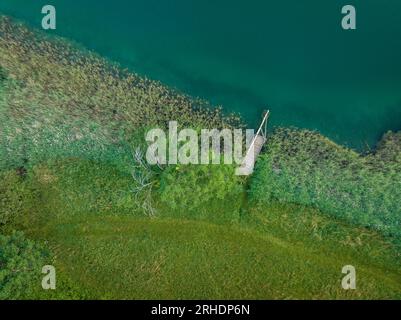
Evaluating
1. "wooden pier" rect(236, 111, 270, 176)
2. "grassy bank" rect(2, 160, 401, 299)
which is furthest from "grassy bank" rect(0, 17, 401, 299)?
"wooden pier" rect(236, 111, 270, 176)

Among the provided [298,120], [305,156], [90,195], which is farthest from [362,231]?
[90,195]

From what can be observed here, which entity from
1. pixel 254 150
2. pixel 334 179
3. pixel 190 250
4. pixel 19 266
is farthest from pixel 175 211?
pixel 334 179

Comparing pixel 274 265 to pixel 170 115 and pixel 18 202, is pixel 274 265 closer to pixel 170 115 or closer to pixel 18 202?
pixel 170 115

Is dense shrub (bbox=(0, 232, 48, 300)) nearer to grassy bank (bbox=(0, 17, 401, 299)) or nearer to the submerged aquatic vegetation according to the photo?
grassy bank (bbox=(0, 17, 401, 299))

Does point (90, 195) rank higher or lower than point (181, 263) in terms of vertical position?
higher

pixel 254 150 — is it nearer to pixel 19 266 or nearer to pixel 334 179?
pixel 334 179

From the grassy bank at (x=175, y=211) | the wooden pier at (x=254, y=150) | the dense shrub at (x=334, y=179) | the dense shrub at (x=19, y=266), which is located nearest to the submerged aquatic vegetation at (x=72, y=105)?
the grassy bank at (x=175, y=211)
